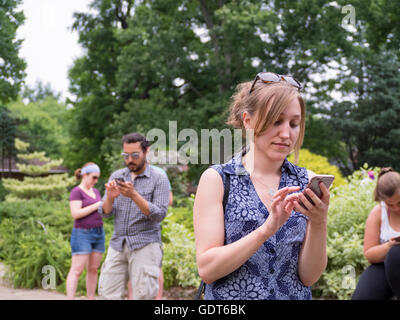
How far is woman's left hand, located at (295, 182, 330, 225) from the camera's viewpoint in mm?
1537

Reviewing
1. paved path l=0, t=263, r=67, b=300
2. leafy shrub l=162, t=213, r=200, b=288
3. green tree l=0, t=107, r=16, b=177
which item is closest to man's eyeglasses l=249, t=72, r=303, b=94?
A: leafy shrub l=162, t=213, r=200, b=288

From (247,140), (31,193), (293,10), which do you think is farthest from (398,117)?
(247,140)

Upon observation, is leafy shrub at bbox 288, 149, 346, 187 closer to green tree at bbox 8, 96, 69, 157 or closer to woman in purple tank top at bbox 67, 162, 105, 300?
woman in purple tank top at bbox 67, 162, 105, 300

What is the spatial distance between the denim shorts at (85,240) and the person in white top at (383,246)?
10.4 feet

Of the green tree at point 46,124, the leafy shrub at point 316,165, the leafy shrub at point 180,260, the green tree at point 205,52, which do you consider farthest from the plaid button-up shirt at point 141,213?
the green tree at point 46,124

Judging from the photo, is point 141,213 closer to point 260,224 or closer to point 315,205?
point 260,224

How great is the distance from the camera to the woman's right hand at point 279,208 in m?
1.51

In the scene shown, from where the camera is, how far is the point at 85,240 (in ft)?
18.3

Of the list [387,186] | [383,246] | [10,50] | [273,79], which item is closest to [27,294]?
[383,246]

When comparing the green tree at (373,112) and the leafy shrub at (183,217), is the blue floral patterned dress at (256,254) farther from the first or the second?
the green tree at (373,112)

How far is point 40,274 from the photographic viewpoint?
7594 mm

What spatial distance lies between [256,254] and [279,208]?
24 centimetres

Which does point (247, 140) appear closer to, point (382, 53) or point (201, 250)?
point (201, 250)

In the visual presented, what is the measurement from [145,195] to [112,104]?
750 inches
